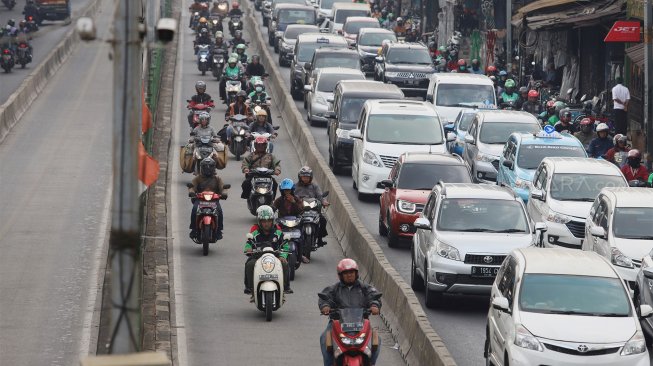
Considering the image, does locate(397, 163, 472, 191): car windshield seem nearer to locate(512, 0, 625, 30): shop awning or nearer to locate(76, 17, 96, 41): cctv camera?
locate(512, 0, 625, 30): shop awning

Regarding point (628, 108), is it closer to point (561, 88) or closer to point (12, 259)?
point (561, 88)

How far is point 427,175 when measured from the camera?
2819cm

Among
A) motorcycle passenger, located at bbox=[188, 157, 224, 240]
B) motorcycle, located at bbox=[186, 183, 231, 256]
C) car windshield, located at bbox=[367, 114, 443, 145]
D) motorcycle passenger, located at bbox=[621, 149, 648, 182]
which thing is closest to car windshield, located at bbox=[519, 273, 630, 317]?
motorcycle, located at bbox=[186, 183, 231, 256]

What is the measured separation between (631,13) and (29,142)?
1545 cm

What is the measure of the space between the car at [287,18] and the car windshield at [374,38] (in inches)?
279

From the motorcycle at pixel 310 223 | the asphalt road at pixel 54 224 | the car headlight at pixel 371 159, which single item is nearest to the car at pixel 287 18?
the asphalt road at pixel 54 224

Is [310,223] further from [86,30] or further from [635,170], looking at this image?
[86,30]

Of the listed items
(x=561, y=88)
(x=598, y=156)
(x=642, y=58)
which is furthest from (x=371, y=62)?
(x=598, y=156)

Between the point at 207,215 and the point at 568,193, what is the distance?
5.68m

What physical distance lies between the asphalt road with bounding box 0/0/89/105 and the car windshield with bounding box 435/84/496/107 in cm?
936

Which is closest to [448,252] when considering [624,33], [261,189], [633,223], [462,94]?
[633,223]

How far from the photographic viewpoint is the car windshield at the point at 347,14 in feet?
232

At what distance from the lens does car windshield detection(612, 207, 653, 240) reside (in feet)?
72.2

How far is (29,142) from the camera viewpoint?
42688 mm
